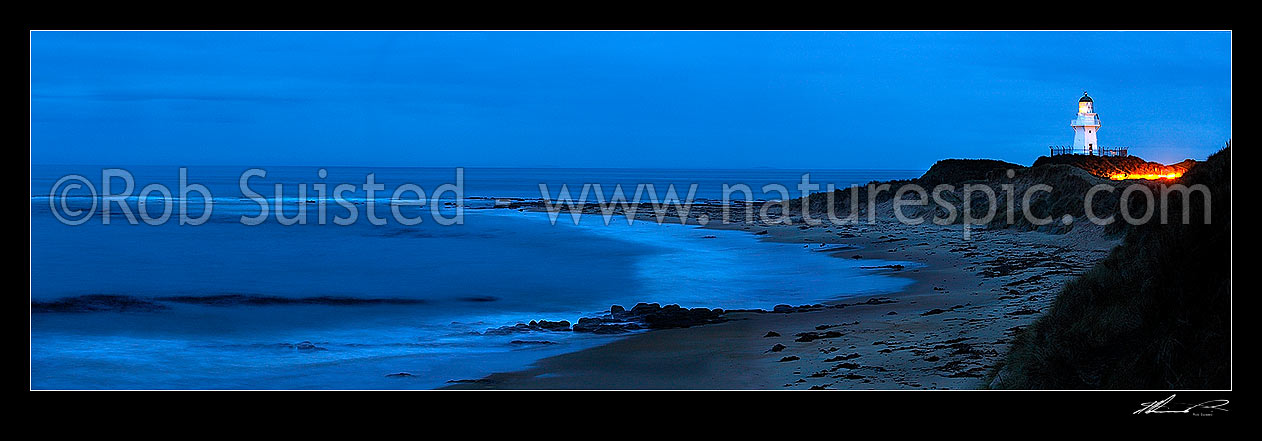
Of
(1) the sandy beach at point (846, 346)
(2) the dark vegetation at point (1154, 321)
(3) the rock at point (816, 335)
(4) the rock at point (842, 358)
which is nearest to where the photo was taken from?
(2) the dark vegetation at point (1154, 321)

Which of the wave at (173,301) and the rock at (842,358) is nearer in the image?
the rock at (842,358)

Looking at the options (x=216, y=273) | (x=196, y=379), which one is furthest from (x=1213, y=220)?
(x=216, y=273)

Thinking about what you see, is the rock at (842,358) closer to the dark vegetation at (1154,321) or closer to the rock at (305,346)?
the dark vegetation at (1154,321)

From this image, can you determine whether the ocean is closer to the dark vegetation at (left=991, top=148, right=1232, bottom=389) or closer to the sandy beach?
the sandy beach

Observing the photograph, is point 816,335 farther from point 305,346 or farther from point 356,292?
point 356,292

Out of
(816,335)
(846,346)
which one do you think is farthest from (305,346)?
(846,346)
